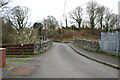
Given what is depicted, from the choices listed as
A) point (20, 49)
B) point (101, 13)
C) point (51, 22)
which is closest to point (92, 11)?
point (101, 13)

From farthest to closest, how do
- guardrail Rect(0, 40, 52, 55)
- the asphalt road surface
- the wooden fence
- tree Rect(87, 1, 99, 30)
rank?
tree Rect(87, 1, 99, 30)
the wooden fence
guardrail Rect(0, 40, 52, 55)
the asphalt road surface

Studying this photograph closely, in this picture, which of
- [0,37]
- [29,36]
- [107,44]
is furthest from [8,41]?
[107,44]

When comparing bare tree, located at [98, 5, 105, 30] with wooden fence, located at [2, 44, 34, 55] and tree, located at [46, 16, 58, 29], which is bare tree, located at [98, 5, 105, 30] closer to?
tree, located at [46, 16, 58, 29]

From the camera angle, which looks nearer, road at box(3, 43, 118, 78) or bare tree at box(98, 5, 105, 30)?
road at box(3, 43, 118, 78)

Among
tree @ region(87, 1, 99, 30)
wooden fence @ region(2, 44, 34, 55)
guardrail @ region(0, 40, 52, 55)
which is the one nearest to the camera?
guardrail @ region(0, 40, 52, 55)

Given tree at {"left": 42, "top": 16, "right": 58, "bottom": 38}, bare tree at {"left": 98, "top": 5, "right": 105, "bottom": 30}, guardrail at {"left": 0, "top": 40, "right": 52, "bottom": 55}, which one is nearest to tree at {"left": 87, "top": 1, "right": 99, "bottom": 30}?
bare tree at {"left": 98, "top": 5, "right": 105, "bottom": 30}

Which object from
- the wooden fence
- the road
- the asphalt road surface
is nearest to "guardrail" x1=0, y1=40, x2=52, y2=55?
the wooden fence

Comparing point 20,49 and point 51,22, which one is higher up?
point 51,22

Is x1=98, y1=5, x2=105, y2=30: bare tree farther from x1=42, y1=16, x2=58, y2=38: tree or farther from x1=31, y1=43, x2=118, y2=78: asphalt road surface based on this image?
x1=31, y1=43, x2=118, y2=78: asphalt road surface

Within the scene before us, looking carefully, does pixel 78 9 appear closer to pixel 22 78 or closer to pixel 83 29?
pixel 83 29

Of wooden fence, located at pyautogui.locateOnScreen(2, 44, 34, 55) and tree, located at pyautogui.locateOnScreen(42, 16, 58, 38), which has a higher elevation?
tree, located at pyautogui.locateOnScreen(42, 16, 58, 38)

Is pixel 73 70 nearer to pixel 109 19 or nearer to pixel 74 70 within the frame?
pixel 74 70

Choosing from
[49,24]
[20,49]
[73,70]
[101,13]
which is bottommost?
[73,70]

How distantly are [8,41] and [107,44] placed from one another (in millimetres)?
21369
